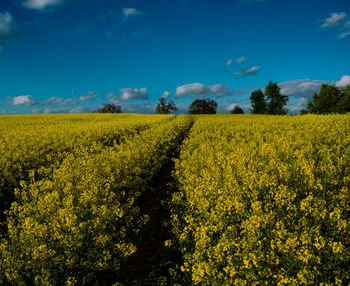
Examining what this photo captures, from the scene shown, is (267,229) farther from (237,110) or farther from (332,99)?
(237,110)

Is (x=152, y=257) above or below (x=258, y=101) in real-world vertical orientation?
below

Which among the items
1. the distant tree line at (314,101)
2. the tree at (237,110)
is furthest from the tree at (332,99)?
the tree at (237,110)

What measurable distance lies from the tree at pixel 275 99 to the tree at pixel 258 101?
546 centimetres

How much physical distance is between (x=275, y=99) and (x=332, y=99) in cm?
1618

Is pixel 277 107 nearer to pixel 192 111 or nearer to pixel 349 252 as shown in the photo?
pixel 192 111

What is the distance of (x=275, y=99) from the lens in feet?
236

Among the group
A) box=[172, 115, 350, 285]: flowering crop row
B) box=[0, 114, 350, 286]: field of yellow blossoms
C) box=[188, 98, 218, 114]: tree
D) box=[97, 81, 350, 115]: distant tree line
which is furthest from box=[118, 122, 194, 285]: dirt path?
box=[188, 98, 218, 114]: tree

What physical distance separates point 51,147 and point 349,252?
41.9 feet

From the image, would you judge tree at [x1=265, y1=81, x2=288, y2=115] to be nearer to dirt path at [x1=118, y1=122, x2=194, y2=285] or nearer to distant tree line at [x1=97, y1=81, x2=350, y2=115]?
distant tree line at [x1=97, y1=81, x2=350, y2=115]

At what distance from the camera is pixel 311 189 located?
4.89 meters

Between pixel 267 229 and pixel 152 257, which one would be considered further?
pixel 152 257

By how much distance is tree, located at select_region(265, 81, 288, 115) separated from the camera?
7081 centimetres

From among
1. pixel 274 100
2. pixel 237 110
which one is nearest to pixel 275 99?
pixel 274 100

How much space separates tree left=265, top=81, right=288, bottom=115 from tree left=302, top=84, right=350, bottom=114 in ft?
31.2
